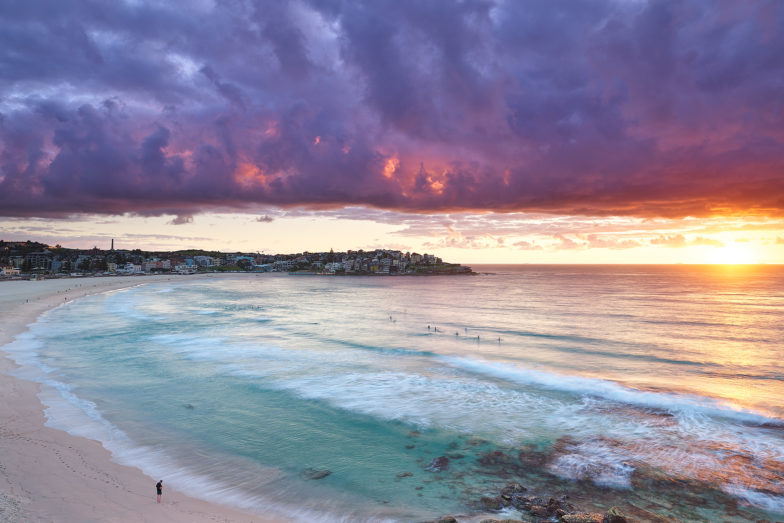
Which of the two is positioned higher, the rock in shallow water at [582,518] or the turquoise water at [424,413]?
the rock in shallow water at [582,518]

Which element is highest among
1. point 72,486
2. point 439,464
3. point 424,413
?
point 72,486

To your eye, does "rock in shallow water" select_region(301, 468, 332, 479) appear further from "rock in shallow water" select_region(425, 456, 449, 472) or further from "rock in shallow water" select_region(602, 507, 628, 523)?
"rock in shallow water" select_region(602, 507, 628, 523)

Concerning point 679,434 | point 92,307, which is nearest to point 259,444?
point 679,434

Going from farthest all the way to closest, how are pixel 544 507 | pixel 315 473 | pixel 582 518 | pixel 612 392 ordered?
pixel 612 392, pixel 315 473, pixel 544 507, pixel 582 518

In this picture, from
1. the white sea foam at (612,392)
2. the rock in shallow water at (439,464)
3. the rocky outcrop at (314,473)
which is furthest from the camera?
the white sea foam at (612,392)

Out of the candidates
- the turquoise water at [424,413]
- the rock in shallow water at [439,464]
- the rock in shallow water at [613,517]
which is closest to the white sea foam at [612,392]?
the turquoise water at [424,413]

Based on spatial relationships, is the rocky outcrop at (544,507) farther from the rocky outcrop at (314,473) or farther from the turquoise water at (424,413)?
the rocky outcrop at (314,473)

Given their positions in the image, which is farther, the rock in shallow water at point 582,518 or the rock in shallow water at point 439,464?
the rock in shallow water at point 439,464

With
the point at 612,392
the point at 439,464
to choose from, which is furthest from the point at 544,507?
the point at 612,392

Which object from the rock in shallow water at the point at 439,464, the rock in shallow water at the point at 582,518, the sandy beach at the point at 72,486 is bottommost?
the rock in shallow water at the point at 439,464

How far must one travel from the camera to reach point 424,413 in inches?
818

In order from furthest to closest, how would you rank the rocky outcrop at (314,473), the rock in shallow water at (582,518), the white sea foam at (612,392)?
the white sea foam at (612,392), the rocky outcrop at (314,473), the rock in shallow water at (582,518)

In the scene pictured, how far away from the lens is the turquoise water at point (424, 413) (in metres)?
13.3

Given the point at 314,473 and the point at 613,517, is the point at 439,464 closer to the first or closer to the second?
the point at 314,473
